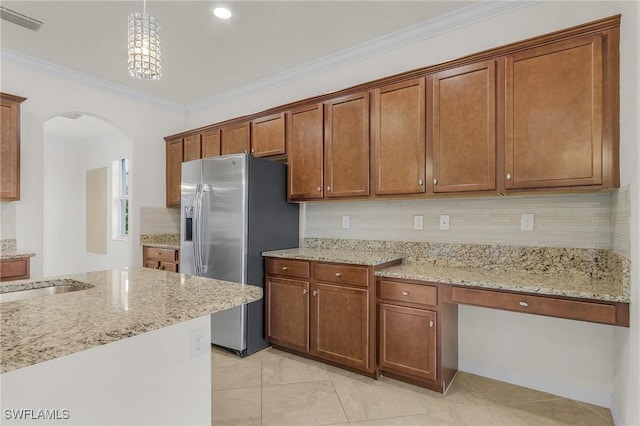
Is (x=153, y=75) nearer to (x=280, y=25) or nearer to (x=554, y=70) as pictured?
(x=280, y=25)

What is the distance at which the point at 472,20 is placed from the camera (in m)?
2.68

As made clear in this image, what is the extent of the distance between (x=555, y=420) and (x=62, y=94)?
5153 millimetres

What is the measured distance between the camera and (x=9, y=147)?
3219mm

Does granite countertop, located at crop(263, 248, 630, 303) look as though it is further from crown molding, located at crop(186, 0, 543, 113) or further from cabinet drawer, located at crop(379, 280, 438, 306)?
crown molding, located at crop(186, 0, 543, 113)

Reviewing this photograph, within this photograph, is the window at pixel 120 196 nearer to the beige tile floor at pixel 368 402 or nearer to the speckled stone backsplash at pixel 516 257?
the beige tile floor at pixel 368 402

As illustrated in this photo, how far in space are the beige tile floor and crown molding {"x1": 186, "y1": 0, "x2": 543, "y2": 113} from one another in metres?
2.74

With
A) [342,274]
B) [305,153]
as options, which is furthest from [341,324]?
[305,153]

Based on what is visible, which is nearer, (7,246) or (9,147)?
(9,147)

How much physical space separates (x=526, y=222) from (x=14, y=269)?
166 inches

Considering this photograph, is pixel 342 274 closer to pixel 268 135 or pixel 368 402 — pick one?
pixel 368 402

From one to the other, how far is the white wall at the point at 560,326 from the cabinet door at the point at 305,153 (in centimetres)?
80

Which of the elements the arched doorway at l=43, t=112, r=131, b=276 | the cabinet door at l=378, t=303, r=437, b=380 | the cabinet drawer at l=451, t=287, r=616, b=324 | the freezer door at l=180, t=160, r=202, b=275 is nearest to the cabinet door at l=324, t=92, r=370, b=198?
the cabinet door at l=378, t=303, r=437, b=380

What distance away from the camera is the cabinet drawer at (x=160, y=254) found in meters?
3.89

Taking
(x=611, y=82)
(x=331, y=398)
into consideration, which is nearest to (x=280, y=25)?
(x=611, y=82)
